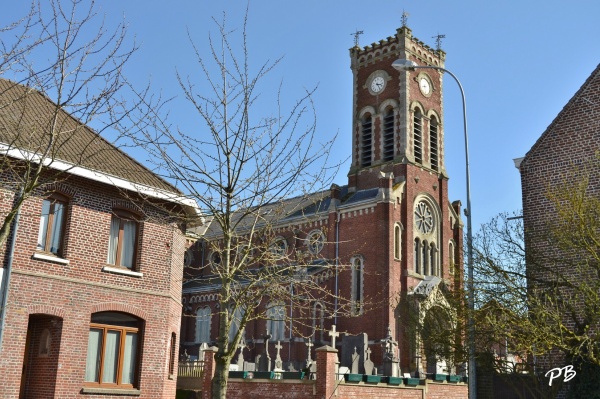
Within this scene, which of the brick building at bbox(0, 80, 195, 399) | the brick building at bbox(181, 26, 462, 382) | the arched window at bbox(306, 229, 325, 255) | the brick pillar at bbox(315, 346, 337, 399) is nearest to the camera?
the brick building at bbox(0, 80, 195, 399)

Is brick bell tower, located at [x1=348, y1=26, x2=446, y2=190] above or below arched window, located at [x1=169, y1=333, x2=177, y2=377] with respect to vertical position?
above

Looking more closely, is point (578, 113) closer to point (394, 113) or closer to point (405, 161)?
point (405, 161)

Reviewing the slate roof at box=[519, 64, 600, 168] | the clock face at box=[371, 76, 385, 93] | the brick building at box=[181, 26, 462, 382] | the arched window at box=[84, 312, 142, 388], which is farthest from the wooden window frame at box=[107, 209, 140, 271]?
the clock face at box=[371, 76, 385, 93]

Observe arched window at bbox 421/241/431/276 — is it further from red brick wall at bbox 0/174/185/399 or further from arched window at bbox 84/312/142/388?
arched window at bbox 84/312/142/388

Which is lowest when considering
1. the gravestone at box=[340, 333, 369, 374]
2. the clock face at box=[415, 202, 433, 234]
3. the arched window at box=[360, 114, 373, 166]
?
the gravestone at box=[340, 333, 369, 374]

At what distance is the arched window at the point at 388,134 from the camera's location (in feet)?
149

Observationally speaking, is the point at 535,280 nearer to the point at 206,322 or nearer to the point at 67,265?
the point at 67,265

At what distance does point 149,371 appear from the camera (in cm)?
1977

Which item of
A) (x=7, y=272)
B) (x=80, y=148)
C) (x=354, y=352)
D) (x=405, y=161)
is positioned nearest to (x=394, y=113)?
(x=405, y=161)

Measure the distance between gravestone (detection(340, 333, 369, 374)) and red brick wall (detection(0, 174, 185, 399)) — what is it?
918 cm

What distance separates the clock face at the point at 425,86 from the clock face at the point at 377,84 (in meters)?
2.81

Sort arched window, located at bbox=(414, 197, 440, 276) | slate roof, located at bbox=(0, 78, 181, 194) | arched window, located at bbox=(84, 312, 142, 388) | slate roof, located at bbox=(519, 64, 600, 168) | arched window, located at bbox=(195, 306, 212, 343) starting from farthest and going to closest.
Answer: arched window, located at bbox=(195, 306, 212, 343), arched window, located at bbox=(414, 197, 440, 276), slate roof, located at bbox=(519, 64, 600, 168), slate roof, located at bbox=(0, 78, 181, 194), arched window, located at bbox=(84, 312, 142, 388)

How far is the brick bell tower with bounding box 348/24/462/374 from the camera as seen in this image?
41.1 meters

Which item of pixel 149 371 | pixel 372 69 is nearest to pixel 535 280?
pixel 149 371
